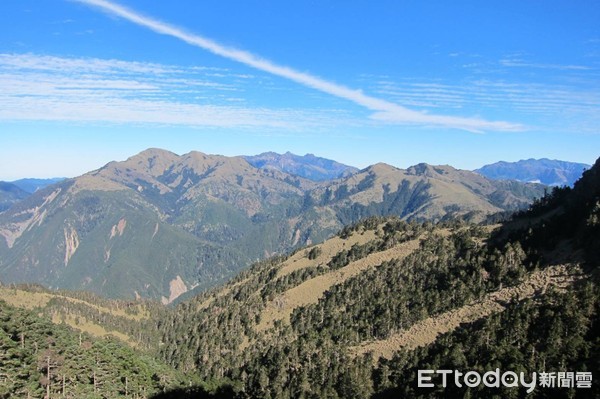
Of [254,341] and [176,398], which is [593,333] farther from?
[254,341]

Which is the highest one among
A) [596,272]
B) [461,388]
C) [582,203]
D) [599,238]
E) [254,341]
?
[582,203]

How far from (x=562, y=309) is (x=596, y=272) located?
91.5ft

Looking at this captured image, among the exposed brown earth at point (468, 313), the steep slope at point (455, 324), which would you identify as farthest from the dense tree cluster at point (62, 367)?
the exposed brown earth at point (468, 313)

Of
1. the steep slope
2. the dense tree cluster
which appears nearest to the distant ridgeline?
the dense tree cluster

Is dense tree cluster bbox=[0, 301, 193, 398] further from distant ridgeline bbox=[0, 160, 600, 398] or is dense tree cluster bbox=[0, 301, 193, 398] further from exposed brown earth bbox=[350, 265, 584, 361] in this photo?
exposed brown earth bbox=[350, 265, 584, 361]

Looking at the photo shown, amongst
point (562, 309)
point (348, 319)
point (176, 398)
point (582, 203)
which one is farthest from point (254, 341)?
point (582, 203)

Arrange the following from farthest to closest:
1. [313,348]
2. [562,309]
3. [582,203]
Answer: [582,203], [313,348], [562,309]

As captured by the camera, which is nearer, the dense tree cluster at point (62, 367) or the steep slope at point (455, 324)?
the dense tree cluster at point (62, 367)

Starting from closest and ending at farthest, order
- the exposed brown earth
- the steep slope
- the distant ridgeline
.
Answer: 1. the distant ridgeline
2. the steep slope
3. the exposed brown earth

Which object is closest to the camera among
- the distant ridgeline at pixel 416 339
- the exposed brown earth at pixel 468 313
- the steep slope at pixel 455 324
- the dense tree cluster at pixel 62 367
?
the dense tree cluster at pixel 62 367

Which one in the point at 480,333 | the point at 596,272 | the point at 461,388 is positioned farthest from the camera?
the point at 596,272

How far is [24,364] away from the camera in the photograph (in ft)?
237

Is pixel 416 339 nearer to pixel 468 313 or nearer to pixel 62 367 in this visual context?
pixel 468 313

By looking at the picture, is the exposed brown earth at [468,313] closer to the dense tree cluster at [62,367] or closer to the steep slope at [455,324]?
the steep slope at [455,324]
